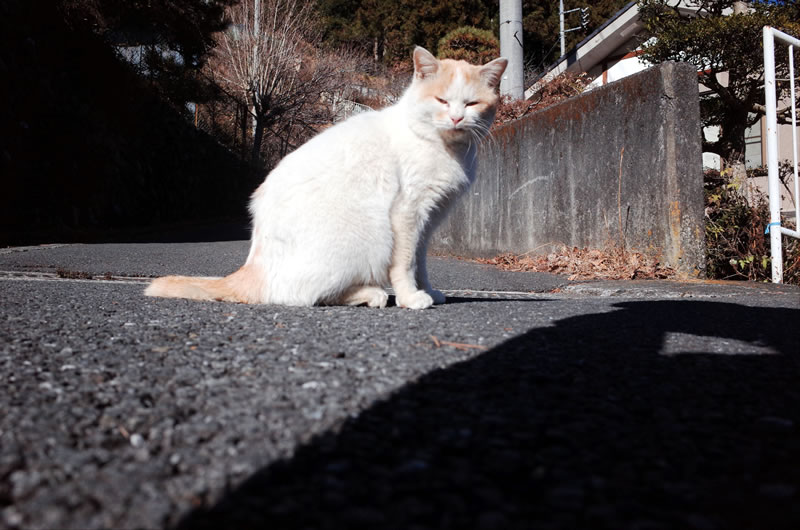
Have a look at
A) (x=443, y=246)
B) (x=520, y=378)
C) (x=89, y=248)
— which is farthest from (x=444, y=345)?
(x=443, y=246)

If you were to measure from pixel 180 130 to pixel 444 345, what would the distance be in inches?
587

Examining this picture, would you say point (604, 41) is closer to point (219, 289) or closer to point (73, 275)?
point (73, 275)

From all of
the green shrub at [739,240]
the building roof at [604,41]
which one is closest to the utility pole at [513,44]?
the building roof at [604,41]

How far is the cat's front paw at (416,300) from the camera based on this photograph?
114 inches

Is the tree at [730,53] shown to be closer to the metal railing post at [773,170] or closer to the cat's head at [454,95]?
the metal railing post at [773,170]

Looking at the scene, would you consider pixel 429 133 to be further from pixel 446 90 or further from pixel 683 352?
pixel 683 352

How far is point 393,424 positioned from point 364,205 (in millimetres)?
1815

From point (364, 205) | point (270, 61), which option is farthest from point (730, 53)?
point (270, 61)

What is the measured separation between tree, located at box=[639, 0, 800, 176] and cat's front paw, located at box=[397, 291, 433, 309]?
255 inches

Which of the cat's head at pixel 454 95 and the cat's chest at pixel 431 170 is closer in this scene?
the cat's chest at pixel 431 170

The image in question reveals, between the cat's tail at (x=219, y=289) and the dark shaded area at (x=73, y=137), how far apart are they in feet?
18.8

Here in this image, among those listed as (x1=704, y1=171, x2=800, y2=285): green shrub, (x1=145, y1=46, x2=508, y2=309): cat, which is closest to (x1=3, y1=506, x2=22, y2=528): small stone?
(x1=145, y1=46, x2=508, y2=309): cat

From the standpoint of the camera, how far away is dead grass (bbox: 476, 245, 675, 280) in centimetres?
468

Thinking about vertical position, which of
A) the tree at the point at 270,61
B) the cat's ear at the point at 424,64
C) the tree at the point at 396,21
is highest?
the tree at the point at 396,21
